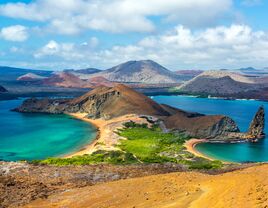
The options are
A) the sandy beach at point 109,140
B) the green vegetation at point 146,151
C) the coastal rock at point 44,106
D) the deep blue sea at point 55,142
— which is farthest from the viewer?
the coastal rock at point 44,106

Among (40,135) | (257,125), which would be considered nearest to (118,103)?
(40,135)

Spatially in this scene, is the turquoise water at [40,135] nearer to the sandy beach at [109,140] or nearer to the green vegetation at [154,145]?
→ the sandy beach at [109,140]

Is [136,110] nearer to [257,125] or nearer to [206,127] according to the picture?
[206,127]

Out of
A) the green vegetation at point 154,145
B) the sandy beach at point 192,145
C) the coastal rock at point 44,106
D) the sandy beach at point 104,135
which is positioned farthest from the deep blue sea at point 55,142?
the coastal rock at point 44,106

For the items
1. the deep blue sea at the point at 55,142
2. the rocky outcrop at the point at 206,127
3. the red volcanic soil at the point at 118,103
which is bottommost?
the deep blue sea at the point at 55,142

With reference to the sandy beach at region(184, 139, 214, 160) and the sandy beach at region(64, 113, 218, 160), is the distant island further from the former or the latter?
the sandy beach at region(184, 139, 214, 160)

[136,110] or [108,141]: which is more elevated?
[136,110]

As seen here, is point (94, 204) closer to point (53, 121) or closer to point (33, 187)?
point (33, 187)
